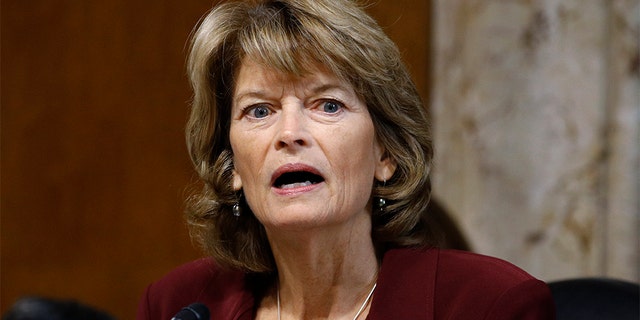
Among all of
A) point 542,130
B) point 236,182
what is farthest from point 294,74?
point 542,130

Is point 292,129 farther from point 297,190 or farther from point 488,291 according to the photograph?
point 488,291

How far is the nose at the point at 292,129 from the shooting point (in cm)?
222

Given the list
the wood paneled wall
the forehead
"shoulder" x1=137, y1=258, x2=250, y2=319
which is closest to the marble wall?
the wood paneled wall

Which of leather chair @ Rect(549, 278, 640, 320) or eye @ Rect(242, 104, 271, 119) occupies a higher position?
eye @ Rect(242, 104, 271, 119)

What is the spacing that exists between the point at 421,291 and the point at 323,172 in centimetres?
33

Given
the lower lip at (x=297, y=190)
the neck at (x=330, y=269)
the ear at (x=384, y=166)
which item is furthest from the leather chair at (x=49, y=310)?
the ear at (x=384, y=166)

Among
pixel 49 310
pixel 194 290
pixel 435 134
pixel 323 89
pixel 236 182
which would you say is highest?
pixel 323 89

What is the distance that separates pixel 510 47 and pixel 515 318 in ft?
5.51

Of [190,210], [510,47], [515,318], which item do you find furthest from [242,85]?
[510,47]

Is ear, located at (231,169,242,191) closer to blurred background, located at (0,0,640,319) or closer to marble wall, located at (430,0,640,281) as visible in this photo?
blurred background, located at (0,0,640,319)

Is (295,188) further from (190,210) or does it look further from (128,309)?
(128,309)

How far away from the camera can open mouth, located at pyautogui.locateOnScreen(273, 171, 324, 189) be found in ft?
7.40

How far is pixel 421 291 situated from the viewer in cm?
230

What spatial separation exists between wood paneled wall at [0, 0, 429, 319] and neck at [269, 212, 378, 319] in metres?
1.90
